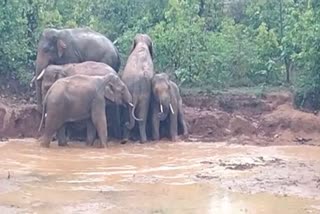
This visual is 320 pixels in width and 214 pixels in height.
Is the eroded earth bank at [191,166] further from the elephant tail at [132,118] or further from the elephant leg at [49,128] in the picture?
the elephant tail at [132,118]

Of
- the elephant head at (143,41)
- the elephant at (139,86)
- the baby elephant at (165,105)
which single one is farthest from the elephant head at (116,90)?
the elephant head at (143,41)

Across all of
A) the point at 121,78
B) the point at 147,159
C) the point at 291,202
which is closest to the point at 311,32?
the point at 121,78

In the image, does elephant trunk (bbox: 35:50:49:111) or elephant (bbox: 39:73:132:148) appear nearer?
elephant (bbox: 39:73:132:148)

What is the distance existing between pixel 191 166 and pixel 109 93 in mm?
3189

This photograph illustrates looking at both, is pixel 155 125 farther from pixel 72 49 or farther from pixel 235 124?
pixel 72 49

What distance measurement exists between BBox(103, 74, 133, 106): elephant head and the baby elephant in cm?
50

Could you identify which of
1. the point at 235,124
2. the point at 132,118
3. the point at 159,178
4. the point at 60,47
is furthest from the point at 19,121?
the point at 159,178

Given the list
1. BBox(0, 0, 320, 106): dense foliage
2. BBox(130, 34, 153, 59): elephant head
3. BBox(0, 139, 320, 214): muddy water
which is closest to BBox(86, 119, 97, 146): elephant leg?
BBox(0, 139, 320, 214): muddy water

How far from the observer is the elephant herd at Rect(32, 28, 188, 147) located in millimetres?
14867

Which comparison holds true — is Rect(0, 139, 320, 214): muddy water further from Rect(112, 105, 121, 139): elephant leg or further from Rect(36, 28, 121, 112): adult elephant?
Rect(36, 28, 121, 112): adult elephant

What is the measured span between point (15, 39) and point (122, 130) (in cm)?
330

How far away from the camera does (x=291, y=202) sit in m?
9.95

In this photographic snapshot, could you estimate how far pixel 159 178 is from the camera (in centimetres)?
1164

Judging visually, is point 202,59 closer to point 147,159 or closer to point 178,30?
point 178,30
